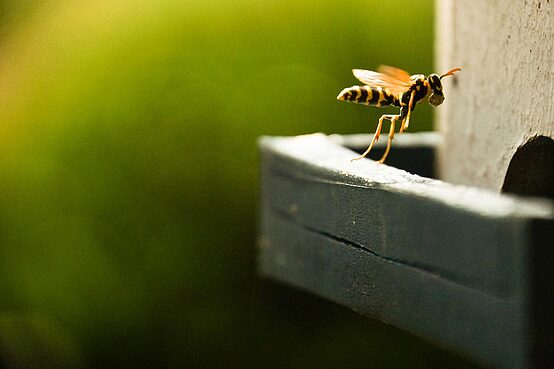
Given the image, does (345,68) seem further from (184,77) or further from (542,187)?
(542,187)

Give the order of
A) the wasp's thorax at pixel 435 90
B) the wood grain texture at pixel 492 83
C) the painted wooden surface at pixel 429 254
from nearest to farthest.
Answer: the painted wooden surface at pixel 429 254, the wood grain texture at pixel 492 83, the wasp's thorax at pixel 435 90

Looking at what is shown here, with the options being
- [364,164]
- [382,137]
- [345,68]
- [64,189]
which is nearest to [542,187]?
[364,164]

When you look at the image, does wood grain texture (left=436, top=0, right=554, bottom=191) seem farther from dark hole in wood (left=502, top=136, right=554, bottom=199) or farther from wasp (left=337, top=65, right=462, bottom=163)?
wasp (left=337, top=65, right=462, bottom=163)

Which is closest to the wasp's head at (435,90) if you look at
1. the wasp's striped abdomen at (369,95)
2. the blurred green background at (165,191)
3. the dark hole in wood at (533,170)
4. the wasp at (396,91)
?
the wasp at (396,91)

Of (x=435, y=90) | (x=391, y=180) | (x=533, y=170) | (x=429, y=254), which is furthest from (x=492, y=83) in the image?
(x=429, y=254)

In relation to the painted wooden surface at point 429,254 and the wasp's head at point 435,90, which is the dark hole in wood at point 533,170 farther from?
the painted wooden surface at point 429,254
